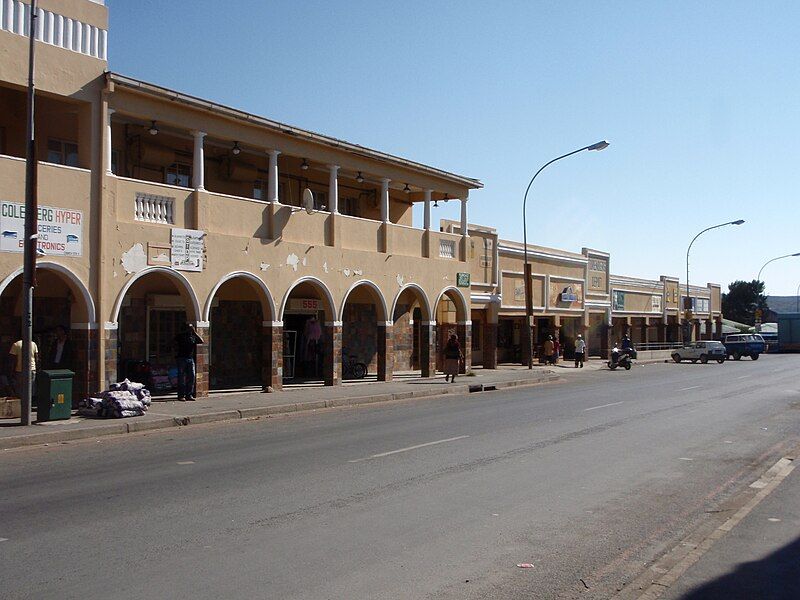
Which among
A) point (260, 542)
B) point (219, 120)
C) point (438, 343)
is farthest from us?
point (438, 343)

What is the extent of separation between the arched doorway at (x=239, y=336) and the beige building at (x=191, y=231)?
A: 2.0 inches

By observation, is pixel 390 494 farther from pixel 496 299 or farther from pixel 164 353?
pixel 496 299

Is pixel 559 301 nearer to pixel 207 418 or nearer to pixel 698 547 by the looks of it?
pixel 207 418

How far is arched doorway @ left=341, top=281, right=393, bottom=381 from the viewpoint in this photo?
1089 inches

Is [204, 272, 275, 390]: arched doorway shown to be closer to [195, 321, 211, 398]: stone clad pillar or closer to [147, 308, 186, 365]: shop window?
[147, 308, 186, 365]: shop window

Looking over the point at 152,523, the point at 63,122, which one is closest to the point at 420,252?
the point at 63,122

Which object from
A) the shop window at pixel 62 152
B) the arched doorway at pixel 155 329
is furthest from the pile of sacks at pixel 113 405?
the shop window at pixel 62 152

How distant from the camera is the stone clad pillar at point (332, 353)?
82.7 ft

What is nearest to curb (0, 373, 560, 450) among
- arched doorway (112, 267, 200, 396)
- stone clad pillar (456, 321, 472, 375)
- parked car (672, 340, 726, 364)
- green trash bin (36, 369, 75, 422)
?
green trash bin (36, 369, 75, 422)

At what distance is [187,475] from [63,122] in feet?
41.6

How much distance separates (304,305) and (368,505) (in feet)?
62.6

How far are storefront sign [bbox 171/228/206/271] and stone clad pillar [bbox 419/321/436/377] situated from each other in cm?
1104

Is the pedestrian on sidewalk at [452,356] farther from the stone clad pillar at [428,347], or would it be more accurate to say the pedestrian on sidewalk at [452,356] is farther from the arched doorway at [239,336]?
the arched doorway at [239,336]

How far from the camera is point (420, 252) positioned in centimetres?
2972
